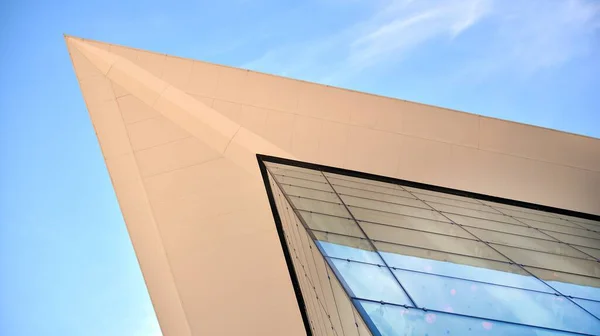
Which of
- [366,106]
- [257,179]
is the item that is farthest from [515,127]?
[257,179]

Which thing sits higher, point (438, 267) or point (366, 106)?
point (366, 106)

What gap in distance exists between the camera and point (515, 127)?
48.3ft

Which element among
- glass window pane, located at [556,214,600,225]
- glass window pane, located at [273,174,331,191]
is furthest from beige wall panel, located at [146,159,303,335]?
glass window pane, located at [556,214,600,225]

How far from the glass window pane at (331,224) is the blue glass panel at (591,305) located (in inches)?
133

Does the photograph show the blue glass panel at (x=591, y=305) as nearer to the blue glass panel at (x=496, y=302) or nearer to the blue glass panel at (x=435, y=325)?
the blue glass panel at (x=496, y=302)

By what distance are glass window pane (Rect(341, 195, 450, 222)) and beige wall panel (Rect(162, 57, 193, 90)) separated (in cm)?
643

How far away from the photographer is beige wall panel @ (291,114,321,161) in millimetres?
14031

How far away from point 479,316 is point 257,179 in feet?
31.6

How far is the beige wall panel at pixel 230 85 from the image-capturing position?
14055 mm

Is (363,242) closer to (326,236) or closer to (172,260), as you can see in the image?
(326,236)

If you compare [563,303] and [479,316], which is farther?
[563,303]

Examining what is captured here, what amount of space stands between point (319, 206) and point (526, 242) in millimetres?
4294

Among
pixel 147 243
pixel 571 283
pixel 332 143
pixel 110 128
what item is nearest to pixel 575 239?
pixel 571 283

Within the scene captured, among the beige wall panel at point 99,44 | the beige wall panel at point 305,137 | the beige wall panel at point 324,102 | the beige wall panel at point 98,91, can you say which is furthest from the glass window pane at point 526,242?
the beige wall panel at point 99,44
